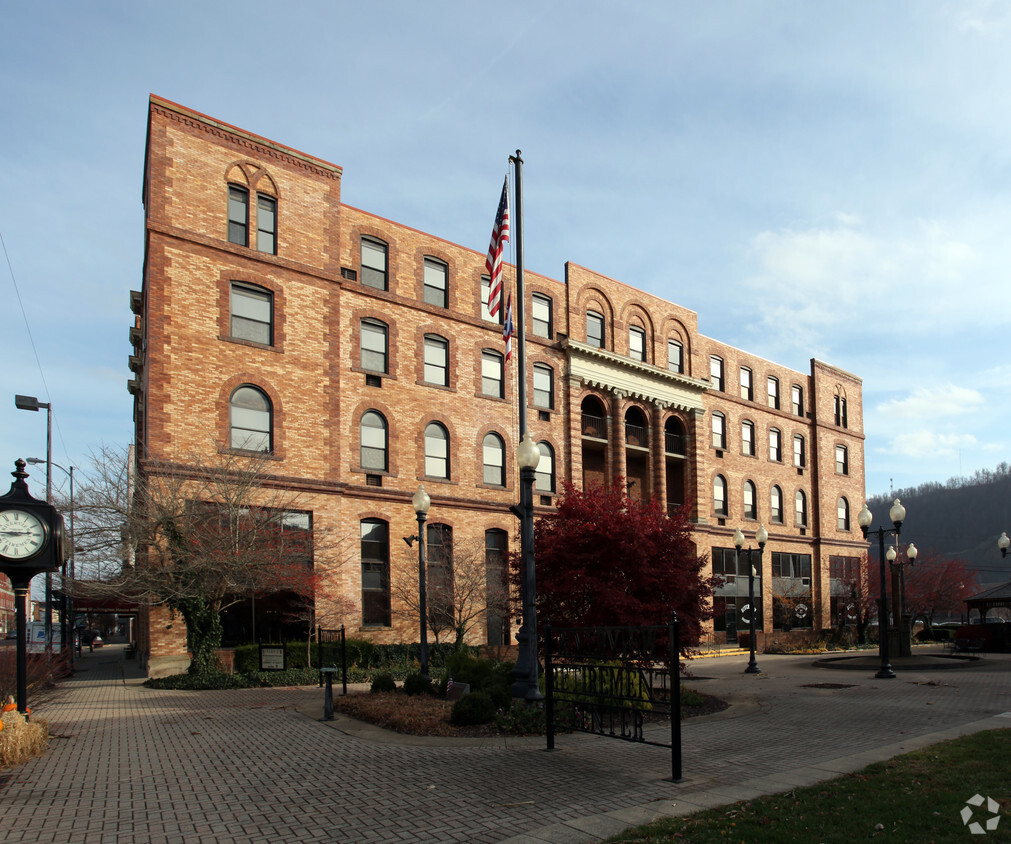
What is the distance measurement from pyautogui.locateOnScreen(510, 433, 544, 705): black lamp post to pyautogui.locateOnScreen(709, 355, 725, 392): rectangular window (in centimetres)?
3254

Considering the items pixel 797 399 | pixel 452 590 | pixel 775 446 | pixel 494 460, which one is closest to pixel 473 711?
pixel 452 590

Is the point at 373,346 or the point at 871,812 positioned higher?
the point at 373,346

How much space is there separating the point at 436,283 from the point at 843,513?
35.0 metres

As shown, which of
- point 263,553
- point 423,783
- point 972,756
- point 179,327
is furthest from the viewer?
point 179,327

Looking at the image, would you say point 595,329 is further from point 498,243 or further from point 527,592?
point 527,592

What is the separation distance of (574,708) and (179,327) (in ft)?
58.8

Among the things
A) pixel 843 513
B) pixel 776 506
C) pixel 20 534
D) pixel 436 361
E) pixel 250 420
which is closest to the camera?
pixel 20 534

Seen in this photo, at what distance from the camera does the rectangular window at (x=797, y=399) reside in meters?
50.4

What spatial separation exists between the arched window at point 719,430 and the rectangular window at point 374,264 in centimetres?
2208

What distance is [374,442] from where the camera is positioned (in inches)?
1136

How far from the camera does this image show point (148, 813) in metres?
7.86

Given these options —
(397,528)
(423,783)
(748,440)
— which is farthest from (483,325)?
(423,783)

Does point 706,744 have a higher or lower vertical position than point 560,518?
lower

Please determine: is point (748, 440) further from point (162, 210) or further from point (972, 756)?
point (972, 756)
